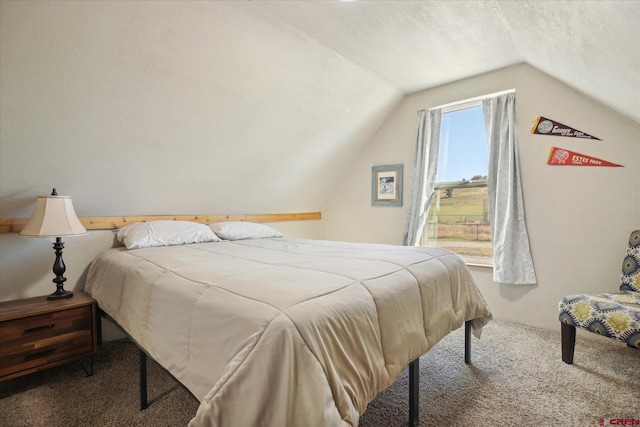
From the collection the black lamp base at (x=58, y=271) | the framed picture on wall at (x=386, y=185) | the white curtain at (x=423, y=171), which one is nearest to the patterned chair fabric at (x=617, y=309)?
the white curtain at (x=423, y=171)

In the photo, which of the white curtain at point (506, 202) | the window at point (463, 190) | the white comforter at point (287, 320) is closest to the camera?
the white comforter at point (287, 320)

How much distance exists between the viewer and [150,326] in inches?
58.2

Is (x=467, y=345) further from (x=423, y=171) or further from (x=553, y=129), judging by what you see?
(x=553, y=129)

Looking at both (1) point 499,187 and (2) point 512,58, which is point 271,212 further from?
(2) point 512,58

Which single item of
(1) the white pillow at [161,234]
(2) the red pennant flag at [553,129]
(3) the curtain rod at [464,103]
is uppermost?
(3) the curtain rod at [464,103]

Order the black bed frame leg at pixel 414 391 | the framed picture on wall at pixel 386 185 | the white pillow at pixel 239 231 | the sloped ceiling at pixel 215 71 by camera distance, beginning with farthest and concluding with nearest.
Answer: the framed picture on wall at pixel 386 185 < the white pillow at pixel 239 231 < the sloped ceiling at pixel 215 71 < the black bed frame leg at pixel 414 391

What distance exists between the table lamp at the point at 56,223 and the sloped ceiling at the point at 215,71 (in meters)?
0.30

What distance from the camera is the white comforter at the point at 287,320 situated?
2.97 ft

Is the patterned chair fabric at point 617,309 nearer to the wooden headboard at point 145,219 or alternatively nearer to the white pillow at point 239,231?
the white pillow at point 239,231

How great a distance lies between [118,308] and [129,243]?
2.21 feet

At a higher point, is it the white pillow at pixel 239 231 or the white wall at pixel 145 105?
the white wall at pixel 145 105

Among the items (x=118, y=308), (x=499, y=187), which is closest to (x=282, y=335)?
(x=118, y=308)

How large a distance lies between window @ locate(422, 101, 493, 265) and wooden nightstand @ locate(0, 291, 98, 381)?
327cm

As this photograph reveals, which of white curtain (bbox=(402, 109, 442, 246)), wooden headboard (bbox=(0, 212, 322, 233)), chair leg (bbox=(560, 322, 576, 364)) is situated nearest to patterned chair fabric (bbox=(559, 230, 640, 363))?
chair leg (bbox=(560, 322, 576, 364))
